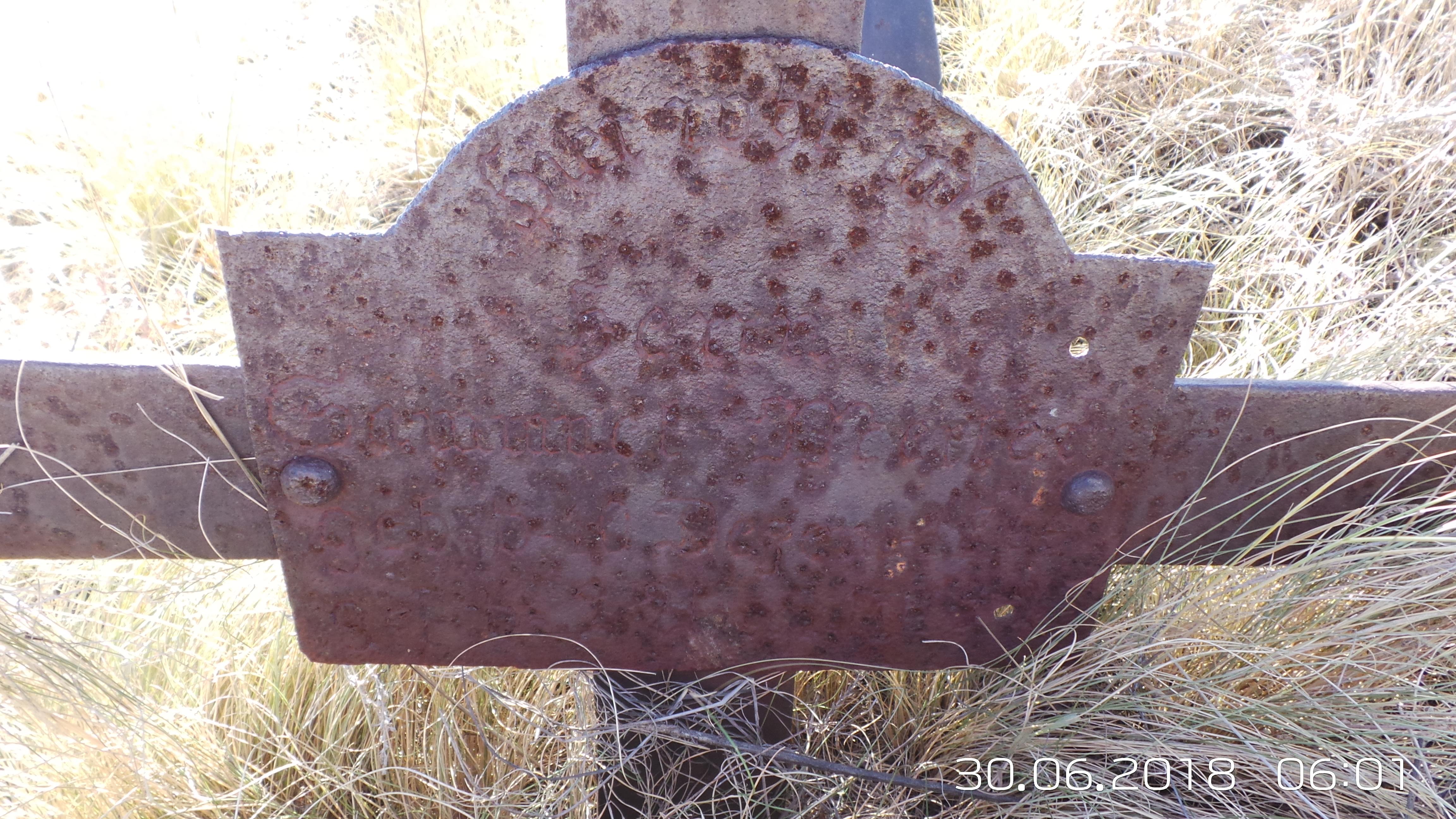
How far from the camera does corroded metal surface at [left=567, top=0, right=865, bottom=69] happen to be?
2.90 feet

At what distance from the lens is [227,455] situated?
1051 mm

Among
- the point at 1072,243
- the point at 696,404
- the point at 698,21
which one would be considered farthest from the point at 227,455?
the point at 1072,243

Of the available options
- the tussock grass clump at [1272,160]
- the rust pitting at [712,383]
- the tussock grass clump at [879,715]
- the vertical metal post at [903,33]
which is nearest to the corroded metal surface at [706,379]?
the rust pitting at [712,383]

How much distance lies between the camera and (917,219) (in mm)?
943

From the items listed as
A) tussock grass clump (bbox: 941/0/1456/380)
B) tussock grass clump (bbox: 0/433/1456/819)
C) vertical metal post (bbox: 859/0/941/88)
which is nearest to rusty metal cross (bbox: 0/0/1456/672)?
tussock grass clump (bbox: 0/433/1456/819)

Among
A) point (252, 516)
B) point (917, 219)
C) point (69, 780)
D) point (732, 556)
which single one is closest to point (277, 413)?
point (252, 516)

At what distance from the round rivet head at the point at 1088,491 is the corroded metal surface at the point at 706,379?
0.07ft

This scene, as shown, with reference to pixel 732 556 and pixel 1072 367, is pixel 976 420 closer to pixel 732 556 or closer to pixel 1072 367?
pixel 1072 367

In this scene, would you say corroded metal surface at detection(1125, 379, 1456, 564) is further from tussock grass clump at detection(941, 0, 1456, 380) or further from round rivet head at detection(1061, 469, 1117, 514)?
tussock grass clump at detection(941, 0, 1456, 380)

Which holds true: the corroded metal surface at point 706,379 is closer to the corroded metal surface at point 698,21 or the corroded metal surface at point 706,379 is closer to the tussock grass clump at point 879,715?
the corroded metal surface at point 698,21

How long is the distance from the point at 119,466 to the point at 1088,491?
1.11 m

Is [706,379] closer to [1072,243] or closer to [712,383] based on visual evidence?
[712,383]

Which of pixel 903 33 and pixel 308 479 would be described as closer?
pixel 308 479
